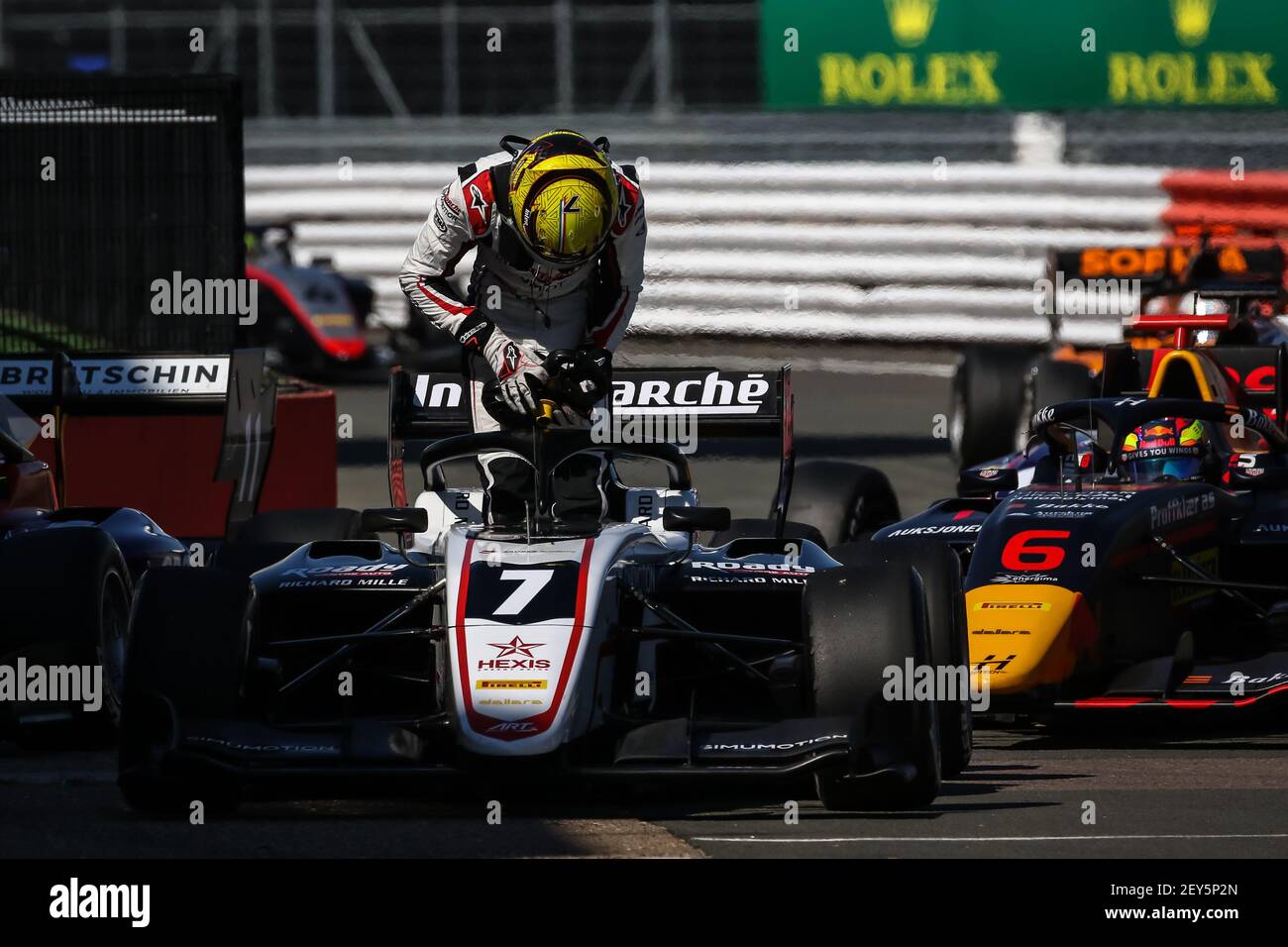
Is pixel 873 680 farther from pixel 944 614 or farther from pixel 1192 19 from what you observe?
pixel 1192 19

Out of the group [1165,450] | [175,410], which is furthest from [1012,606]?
[175,410]

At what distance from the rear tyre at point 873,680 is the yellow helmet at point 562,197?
162 centimetres

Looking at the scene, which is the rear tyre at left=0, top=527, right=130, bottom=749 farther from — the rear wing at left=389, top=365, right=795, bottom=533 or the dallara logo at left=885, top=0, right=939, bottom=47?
the dallara logo at left=885, top=0, right=939, bottom=47

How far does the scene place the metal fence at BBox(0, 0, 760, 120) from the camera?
20125 mm

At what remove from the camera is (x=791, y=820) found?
643 cm

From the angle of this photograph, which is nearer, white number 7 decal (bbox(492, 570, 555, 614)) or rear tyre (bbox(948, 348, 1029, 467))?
white number 7 decal (bbox(492, 570, 555, 614))

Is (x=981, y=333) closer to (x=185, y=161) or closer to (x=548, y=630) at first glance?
(x=185, y=161)

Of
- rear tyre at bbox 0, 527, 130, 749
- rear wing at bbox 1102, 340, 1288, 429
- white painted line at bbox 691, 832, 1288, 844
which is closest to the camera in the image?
white painted line at bbox 691, 832, 1288, 844

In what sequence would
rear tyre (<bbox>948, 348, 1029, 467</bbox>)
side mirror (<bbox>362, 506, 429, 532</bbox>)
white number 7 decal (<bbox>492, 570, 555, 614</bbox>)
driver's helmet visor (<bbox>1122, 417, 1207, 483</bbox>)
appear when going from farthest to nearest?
rear tyre (<bbox>948, 348, 1029, 467</bbox>)
driver's helmet visor (<bbox>1122, 417, 1207, 483</bbox>)
side mirror (<bbox>362, 506, 429, 532</bbox>)
white number 7 decal (<bbox>492, 570, 555, 614</bbox>)

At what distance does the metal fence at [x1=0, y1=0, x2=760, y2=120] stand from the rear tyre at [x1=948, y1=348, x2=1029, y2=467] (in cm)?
556

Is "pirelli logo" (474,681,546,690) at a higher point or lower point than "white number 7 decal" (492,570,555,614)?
lower

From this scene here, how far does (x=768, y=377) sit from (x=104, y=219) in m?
4.49

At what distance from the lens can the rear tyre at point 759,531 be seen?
8.55m

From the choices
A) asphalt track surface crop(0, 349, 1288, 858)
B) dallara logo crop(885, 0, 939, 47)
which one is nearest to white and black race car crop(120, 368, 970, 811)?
asphalt track surface crop(0, 349, 1288, 858)
